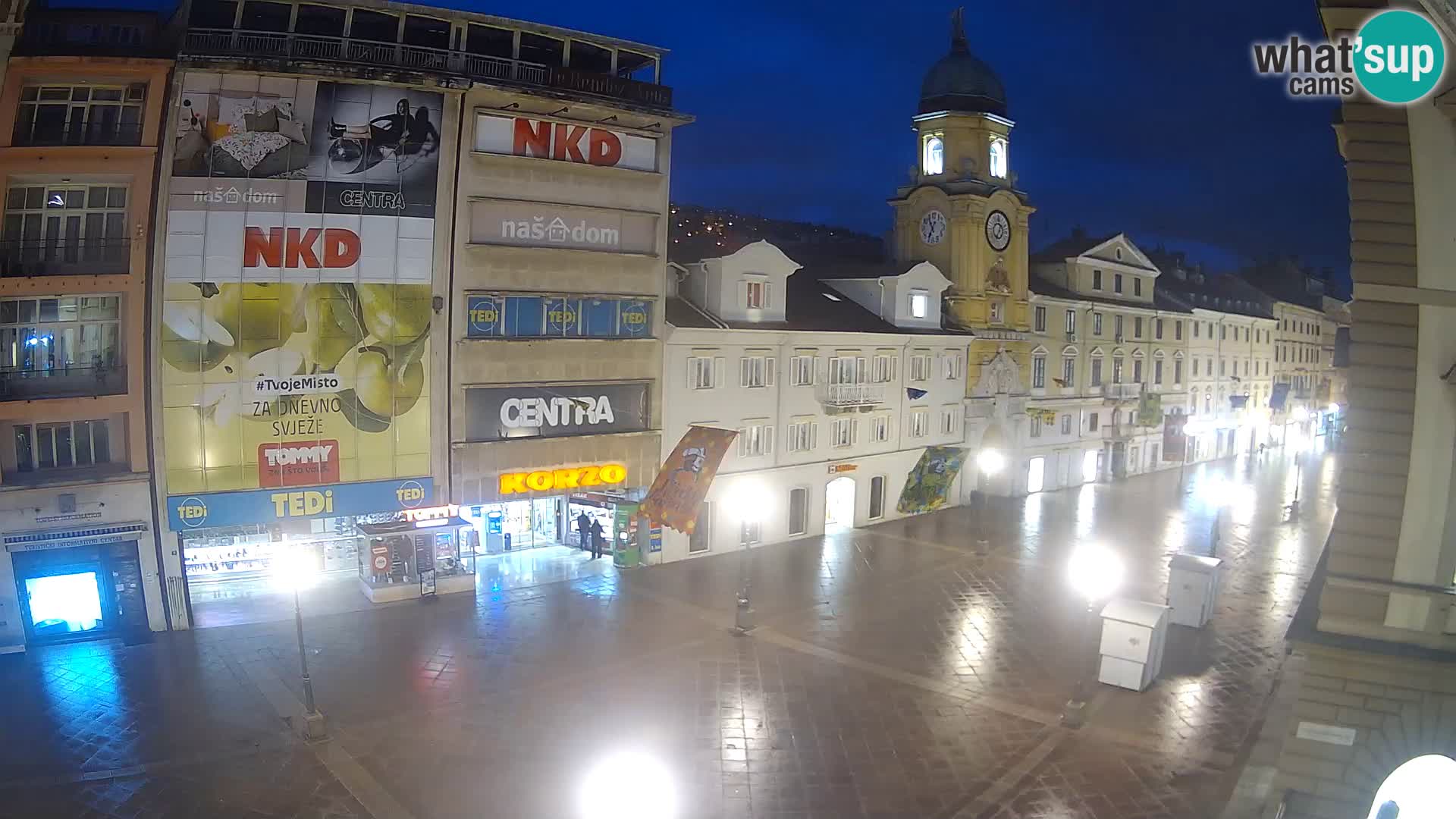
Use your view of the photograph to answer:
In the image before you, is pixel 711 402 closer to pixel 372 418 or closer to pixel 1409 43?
pixel 372 418

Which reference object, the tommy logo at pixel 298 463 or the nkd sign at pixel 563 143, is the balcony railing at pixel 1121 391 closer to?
the nkd sign at pixel 563 143

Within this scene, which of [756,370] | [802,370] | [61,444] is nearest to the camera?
[61,444]

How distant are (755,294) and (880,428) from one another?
915 cm

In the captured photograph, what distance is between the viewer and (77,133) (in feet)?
79.8

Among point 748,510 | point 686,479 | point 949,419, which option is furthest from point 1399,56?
point 949,419

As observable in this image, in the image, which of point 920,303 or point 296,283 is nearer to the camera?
point 296,283

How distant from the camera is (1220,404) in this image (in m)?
65.5

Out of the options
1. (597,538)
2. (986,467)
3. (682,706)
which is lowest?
(682,706)

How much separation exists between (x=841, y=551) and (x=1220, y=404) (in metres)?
43.0

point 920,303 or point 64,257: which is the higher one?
point 920,303

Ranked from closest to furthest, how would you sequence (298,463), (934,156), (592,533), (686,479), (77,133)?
(77,133) → (298,463) → (686,479) → (592,533) → (934,156)

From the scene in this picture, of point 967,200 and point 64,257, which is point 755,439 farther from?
point 64,257

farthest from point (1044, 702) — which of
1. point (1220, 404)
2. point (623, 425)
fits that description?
point (1220, 404)

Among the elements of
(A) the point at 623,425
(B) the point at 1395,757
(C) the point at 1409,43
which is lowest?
(B) the point at 1395,757
